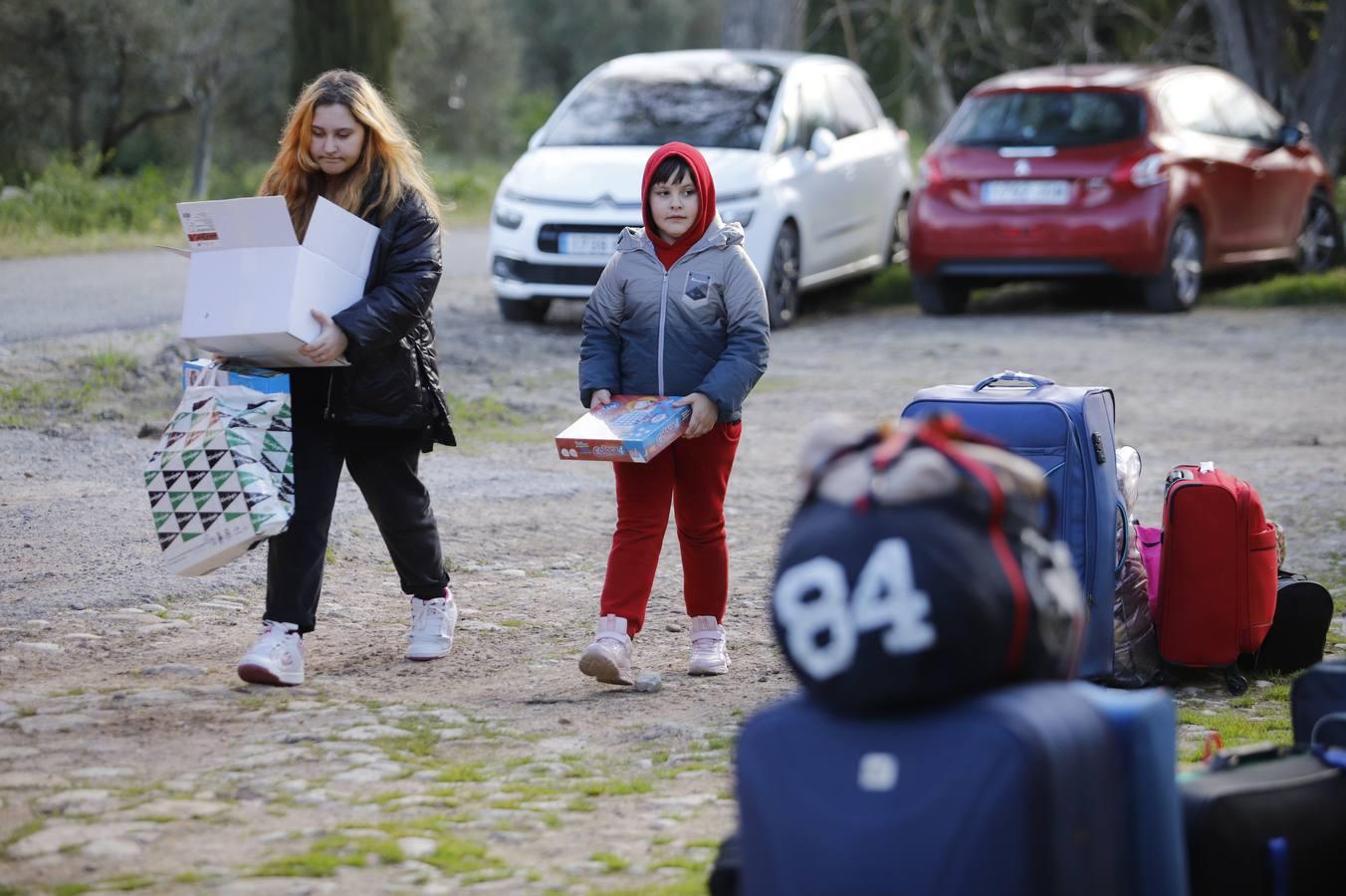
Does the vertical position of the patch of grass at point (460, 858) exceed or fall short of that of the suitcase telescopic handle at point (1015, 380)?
it falls short

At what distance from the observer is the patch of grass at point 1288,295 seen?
1406 cm

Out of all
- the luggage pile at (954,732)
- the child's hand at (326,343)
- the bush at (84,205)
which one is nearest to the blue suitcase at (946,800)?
the luggage pile at (954,732)

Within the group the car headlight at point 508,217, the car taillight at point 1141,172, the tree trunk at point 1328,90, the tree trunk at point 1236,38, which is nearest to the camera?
the car headlight at point 508,217

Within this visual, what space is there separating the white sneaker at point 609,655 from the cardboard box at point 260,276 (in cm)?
104

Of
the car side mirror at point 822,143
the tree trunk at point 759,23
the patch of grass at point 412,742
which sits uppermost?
the tree trunk at point 759,23

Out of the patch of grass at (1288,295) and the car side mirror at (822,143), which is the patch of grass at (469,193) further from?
the patch of grass at (1288,295)

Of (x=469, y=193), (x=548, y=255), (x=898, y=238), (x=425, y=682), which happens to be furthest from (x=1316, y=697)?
(x=469, y=193)

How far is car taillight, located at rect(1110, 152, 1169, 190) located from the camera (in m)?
12.8

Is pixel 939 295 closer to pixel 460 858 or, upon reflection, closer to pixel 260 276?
pixel 260 276

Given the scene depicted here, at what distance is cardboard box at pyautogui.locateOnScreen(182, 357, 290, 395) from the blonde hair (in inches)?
16.1

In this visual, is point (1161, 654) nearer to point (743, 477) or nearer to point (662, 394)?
point (662, 394)

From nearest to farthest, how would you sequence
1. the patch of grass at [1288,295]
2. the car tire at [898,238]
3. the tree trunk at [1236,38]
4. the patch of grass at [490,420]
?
the patch of grass at [490,420] → the patch of grass at [1288,295] → the car tire at [898,238] → the tree trunk at [1236,38]

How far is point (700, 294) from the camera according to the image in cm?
507

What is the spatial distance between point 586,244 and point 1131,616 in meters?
7.27
